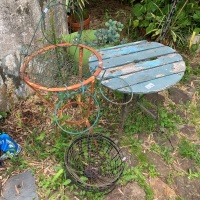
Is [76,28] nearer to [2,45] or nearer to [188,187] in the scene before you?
[2,45]

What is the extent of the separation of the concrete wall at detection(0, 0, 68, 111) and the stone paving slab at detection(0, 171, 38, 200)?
0.84m

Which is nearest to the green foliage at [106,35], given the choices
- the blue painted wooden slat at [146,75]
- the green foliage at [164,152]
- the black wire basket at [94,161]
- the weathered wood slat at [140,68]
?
the weathered wood slat at [140,68]

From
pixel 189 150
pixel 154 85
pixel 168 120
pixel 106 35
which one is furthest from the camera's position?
pixel 106 35

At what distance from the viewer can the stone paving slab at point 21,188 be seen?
239 centimetres

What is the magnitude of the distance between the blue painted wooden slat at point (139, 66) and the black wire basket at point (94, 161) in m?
0.60

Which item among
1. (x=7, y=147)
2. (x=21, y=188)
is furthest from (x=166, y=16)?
(x=21, y=188)

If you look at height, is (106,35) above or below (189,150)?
above

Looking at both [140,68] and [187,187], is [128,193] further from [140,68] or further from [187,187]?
[140,68]

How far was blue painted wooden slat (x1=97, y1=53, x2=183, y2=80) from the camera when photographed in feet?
8.24

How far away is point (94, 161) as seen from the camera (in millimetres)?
2602

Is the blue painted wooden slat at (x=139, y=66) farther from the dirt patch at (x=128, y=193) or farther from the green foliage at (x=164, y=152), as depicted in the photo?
the dirt patch at (x=128, y=193)

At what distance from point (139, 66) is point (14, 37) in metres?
1.27

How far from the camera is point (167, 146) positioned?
2893 mm

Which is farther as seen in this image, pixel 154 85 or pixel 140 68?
pixel 140 68
